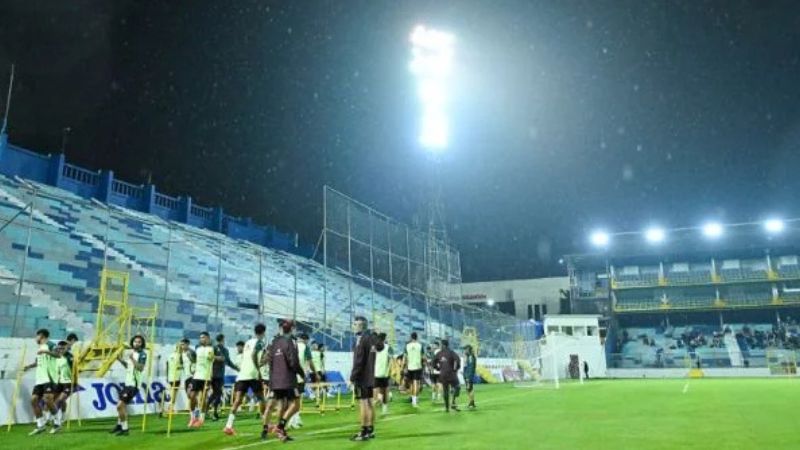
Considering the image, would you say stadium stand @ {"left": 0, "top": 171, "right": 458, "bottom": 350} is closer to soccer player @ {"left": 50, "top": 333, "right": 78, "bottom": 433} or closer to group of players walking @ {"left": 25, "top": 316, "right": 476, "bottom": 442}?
soccer player @ {"left": 50, "top": 333, "right": 78, "bottom": 433}

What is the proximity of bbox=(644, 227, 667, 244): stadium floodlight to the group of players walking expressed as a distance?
5605 cm

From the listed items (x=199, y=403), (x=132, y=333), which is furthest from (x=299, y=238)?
A: (x=199, y=403)

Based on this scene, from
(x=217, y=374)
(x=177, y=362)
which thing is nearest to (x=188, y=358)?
(x=217, y=374)

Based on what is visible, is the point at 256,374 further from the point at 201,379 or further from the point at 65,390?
the point at 65,390

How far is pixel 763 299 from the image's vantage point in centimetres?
6359

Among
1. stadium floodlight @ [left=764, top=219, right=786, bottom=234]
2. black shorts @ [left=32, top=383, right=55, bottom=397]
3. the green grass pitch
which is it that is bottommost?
the green grass pitch

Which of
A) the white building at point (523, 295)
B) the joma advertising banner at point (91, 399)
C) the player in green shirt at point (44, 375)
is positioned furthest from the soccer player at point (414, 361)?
the white building at point (523, 295)

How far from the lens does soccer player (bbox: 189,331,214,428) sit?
568 inches

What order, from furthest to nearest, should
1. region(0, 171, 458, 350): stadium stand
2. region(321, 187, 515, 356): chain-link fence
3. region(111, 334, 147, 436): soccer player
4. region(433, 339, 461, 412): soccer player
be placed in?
region(321, 187, 515, 356): chain-link fence, region(0, 171, 458, 350): stadium stand, region(433, 339, 461, 412): soccer player, region(111, 334, 147, 436): soccer player

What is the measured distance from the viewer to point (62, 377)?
14.0 meters

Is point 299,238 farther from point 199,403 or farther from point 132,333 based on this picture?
point 199,403

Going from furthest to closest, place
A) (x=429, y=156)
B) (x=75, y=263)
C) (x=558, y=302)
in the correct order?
1. (x=558, y=302)
2. (x=429, y=156)
3. (x=75, y=263)

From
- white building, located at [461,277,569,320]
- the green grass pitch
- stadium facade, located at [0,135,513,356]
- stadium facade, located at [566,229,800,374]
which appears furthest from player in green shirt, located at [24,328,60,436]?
white building, located at [461,277,569,320]

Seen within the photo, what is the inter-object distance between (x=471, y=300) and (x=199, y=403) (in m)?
63.3
